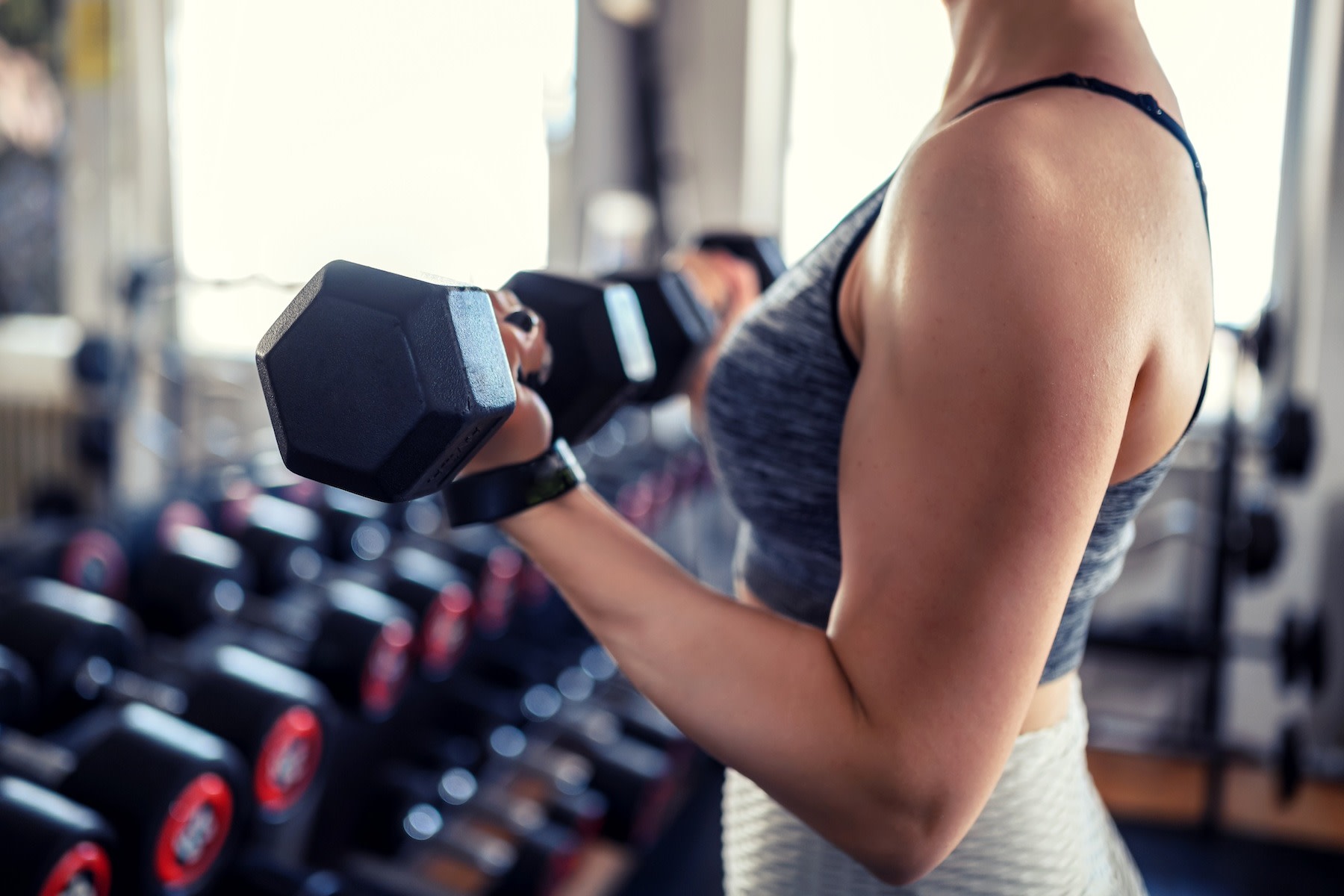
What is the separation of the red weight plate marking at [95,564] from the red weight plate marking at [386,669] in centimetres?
46

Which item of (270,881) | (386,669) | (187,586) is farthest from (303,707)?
(187,586)

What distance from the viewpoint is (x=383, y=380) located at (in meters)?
0.46

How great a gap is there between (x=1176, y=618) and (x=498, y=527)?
2.91m

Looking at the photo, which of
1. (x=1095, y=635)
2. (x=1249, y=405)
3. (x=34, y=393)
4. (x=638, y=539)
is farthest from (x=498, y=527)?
(x=1249, y=405)

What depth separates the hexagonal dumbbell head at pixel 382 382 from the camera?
17.9 inches

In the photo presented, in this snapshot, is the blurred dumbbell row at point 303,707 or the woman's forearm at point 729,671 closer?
the woman's forearm at point 729,671

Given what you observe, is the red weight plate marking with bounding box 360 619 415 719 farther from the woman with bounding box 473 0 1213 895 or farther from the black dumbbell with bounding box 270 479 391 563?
the woman with bounding box 473 0 1213 895

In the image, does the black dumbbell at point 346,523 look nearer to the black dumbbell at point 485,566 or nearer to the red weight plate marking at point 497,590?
the black dumbbell at point 485,566

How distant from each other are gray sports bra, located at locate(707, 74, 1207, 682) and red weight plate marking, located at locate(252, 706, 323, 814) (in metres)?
0.77

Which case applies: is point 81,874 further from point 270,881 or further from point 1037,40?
point 1037,40

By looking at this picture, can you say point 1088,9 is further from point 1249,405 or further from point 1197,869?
point 1249,405

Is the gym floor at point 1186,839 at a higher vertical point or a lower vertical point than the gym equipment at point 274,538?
lower

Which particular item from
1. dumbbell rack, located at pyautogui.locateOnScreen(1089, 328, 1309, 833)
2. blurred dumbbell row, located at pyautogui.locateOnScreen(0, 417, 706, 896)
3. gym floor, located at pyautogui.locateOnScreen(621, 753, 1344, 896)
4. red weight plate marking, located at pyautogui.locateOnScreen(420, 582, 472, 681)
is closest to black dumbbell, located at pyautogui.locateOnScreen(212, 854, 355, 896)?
blurred dumbbell row, located at pyautogui.locateOnScreen(0, 417, 706, 896)

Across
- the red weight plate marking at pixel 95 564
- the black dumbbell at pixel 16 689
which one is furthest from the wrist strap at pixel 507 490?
the red weight plate marking at pixel 95 564
